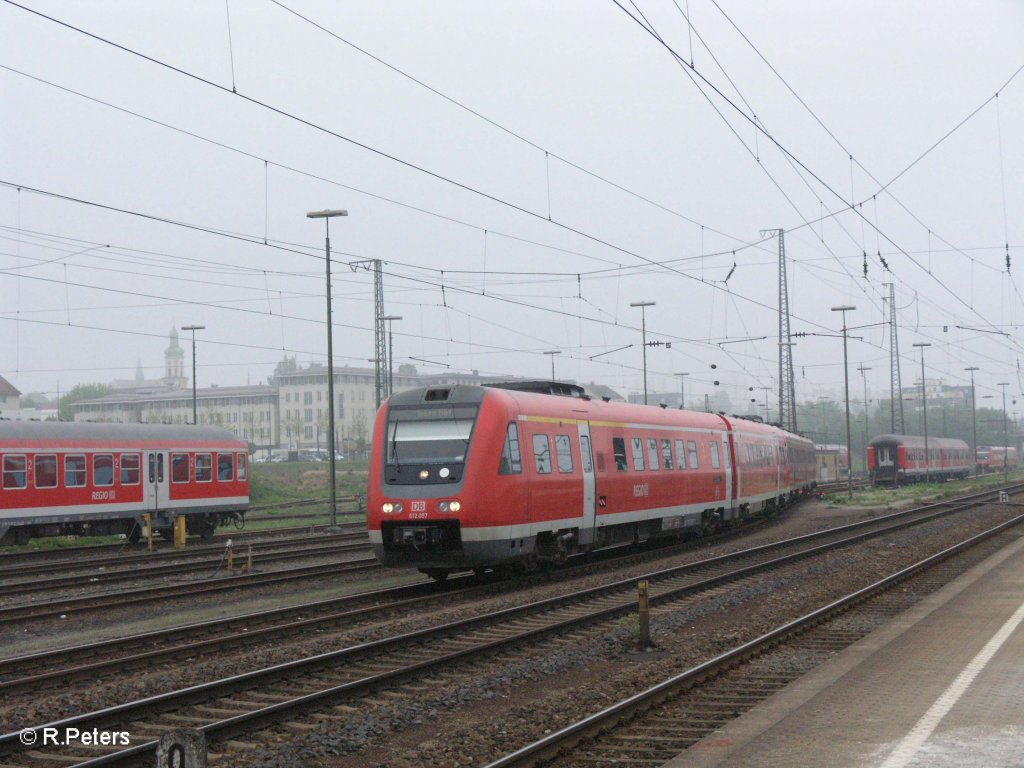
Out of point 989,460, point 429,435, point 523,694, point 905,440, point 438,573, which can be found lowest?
point 523,694

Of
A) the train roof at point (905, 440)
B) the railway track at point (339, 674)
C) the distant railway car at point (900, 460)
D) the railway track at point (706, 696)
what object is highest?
the train roof at point (905, 440)

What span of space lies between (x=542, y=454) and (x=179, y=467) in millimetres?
17948

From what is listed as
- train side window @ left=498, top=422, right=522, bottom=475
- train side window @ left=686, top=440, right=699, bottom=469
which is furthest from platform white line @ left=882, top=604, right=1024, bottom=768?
train side window @ left=686, top=440, right=699, bottom=469

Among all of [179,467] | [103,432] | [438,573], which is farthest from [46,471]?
[438,573]

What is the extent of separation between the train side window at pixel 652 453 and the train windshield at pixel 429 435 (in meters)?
7.68

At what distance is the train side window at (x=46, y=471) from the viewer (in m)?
30.2

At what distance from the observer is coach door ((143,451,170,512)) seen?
111ft

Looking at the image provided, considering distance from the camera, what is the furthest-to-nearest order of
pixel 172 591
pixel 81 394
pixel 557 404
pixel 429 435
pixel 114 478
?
pixel 81 394 → pixel 114 478 → pixel 557 404 → pixel 172 591 → pixel 429 435

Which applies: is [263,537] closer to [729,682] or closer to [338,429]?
[729,682]

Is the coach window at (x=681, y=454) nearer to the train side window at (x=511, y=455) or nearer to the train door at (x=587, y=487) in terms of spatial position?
the train door at (x=587, y=487)

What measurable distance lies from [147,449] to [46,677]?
23.2 m

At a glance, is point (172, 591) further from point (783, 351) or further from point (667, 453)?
point (783, 351)

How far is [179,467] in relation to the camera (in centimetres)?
3509

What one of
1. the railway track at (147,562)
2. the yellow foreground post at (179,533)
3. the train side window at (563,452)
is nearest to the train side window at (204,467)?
the yellow foreground post at (179,533)
